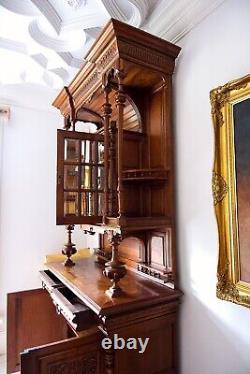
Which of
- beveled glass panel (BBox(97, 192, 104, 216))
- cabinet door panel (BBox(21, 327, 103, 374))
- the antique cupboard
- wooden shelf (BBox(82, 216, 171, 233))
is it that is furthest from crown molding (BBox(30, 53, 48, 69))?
cabinet door panel (BBox(21, 327, 103, 374))

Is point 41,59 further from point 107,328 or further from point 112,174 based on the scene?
point 107,328

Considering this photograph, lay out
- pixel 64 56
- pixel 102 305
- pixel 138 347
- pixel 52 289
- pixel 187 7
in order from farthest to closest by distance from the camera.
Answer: pixel 64 56, pixel 52 289, pixel 187 7, pixel 138 347, pixel 102 305

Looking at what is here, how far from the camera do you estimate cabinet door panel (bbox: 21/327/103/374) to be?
1.15 metres

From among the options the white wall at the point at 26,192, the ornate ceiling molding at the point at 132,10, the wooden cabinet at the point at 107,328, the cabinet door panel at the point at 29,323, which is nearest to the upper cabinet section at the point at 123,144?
the ornate ceiling molding at the point at 132,10

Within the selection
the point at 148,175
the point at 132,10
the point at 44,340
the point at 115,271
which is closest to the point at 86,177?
the point at 148,175

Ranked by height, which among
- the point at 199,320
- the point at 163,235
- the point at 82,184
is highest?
the point at 82,184

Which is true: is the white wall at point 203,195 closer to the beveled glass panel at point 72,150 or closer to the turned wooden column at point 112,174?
the turned wooden column at point 112,174

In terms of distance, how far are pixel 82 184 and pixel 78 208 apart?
16cm

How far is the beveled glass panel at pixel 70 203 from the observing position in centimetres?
172

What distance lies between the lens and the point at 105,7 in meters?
1.59

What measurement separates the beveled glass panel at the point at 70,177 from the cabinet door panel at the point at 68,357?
0.85m

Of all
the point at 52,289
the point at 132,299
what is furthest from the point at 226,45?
the point at 52,289

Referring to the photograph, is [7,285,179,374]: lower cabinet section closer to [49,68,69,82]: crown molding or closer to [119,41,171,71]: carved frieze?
[119,41,171,71]: carved frieze

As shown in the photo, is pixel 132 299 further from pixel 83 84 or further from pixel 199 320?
pixel 83 84
